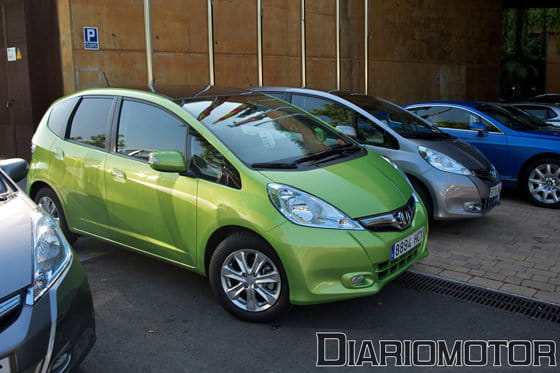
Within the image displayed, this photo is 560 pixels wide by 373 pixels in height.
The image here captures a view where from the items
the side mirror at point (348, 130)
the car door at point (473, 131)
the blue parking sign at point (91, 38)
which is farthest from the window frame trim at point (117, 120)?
the blue parking sign at point (91, 38)

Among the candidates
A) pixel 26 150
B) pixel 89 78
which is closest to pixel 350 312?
pixel 89 78

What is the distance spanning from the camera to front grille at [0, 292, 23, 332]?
2.33m

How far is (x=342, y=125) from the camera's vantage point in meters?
6.44

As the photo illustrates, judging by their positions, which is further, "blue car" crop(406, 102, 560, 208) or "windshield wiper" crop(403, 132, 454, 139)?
"blue car" crop(406, 102, 560, 208)

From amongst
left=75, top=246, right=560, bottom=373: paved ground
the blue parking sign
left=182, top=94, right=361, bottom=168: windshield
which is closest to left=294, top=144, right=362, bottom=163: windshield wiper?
left=182, top=94, right=361, bottom=168: windshield

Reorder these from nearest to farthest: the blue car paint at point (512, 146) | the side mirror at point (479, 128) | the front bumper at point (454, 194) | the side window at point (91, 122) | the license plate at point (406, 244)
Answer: the license plate at point (406, 244) → the side window at point (91, 122) → the front bumper at point (454, 194) → the blue car paint at point (512, 146) → the side mirror at point (479, 128)

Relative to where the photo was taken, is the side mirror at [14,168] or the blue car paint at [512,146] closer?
the side mirror at [14,168]

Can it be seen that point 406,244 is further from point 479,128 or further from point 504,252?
point 479,128

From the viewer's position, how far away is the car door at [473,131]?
7820 mm

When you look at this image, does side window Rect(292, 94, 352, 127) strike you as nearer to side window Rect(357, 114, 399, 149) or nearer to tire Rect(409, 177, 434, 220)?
side window Rect(357, 114, 399, 149)

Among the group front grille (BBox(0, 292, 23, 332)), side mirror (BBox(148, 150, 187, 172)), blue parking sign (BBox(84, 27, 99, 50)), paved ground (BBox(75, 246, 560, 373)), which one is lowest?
paved ground (BBox(75, 246, 560, 373))

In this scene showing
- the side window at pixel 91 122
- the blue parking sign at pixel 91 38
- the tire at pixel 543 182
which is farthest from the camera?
the blue parking sign at pixel 91 38

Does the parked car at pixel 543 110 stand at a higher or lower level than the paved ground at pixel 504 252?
higher

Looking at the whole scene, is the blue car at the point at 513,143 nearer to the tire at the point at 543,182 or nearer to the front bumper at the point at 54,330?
the tire at the point at 543,182
